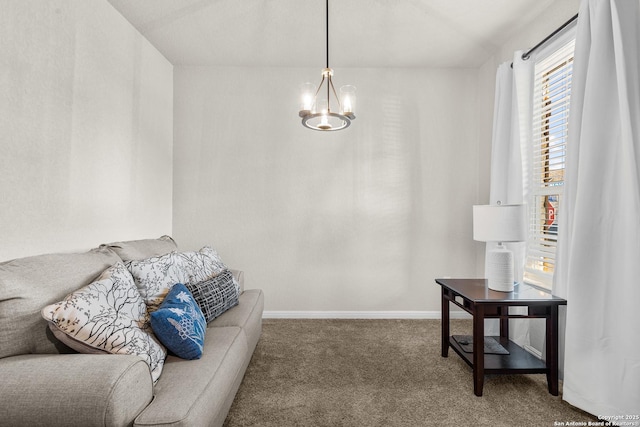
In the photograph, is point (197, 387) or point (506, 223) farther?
point (506, 223)

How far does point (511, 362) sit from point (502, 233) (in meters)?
0.88

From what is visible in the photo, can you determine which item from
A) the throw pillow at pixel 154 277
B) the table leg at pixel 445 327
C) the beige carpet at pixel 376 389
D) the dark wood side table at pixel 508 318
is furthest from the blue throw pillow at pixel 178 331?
the table leg at pixel 445 327

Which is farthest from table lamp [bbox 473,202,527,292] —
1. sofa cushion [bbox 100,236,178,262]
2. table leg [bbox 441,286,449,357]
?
sofa cushion [bbox 100,236,178,262]

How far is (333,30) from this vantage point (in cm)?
289

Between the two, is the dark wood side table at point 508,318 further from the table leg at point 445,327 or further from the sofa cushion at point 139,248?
the sofa cushion at point 139,248

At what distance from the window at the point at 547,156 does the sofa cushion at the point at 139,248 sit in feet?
9.68

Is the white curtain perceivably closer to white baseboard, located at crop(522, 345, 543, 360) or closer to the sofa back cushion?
white baseboard, located at crop(522, 345, 543, 360)

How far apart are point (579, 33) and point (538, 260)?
5.27 ft

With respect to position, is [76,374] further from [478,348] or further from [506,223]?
[506,223]

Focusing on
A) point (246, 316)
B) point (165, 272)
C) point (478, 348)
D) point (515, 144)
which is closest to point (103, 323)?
point (165, 272)

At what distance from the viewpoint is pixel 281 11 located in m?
2.64

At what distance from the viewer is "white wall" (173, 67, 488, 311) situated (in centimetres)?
359

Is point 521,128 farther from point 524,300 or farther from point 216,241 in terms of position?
point 216,241

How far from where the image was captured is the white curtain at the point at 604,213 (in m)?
1.71
